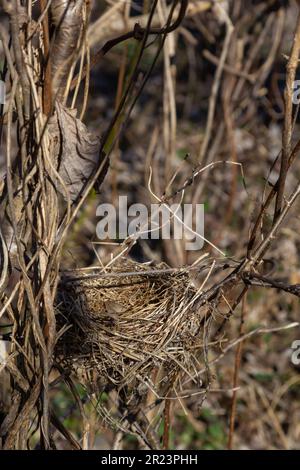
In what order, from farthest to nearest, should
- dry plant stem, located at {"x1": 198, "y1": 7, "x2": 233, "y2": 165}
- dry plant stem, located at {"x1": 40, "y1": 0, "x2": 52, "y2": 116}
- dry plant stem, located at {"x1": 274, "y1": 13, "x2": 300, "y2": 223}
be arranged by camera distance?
dry plant stem, located at {"x1": 198, "y1": 7, "x2": 233, "y2": 165}
dry plant stem, located at {"x1": 274, "y1": 13, "x2": 300, "y2": 223}
dry plant stem, located at {"x1": 40, "y1": 0, "x2": 52, "y2": 116}

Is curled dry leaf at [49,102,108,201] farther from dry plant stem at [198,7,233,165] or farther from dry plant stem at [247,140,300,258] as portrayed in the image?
dry plant stem at [198,7,233,165]

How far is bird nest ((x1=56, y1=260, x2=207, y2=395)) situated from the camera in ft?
6.66

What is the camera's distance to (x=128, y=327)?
2.07 m

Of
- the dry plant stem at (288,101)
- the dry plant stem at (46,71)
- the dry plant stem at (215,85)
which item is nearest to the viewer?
the dry plant stem at (46,71)

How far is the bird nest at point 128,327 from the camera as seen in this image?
2.03 metres

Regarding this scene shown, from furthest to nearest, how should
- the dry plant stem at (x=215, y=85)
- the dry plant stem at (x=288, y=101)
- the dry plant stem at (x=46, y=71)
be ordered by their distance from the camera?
the dry plant stem at (x=215, y=85) → the dry plant stem at (x=288, y=101) → the dry plant stem at (x=46, y=71)

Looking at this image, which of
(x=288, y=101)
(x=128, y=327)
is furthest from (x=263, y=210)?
(x=128, y=327)

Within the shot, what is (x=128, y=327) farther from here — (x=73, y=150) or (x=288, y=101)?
(x=288, y=101)

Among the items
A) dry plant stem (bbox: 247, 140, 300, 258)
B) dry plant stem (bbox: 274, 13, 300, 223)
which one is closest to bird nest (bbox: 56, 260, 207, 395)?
dry plant stem (bbox: 247, 140, 300, 258)

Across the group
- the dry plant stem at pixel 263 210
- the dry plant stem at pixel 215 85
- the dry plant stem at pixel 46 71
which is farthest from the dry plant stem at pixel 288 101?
the dry plant stem at pixel 215 85

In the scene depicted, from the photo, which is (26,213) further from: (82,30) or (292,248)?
(292,248)

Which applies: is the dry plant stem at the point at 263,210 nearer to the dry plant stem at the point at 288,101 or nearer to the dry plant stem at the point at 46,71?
the dry plant stem at the point at 288,101

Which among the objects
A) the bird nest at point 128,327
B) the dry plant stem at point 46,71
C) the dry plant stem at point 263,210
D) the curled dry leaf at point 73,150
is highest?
the dry plant stem at point 46,71

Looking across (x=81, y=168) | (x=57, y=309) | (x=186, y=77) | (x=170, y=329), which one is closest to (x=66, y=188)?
(x=81, y=168)
